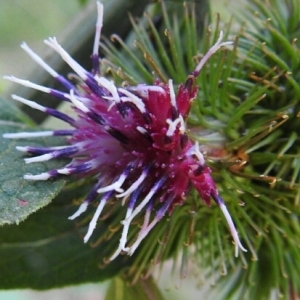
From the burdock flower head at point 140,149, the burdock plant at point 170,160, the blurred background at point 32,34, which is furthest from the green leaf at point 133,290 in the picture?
the blurred background at point 32,34

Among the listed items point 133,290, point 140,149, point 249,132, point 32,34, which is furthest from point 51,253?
point 32,34

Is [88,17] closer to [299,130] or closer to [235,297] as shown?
[299,130]

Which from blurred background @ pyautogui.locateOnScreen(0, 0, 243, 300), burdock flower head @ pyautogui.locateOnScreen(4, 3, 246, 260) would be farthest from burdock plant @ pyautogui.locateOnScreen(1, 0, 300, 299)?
blurred background @ pyautogui.locateOnScreen(0, 0, 243, 300)

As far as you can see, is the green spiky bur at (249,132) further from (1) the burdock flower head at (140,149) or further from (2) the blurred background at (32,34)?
(2) the blurred background at (32,34)

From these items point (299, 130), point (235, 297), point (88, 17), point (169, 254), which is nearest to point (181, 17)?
point (88, 17)

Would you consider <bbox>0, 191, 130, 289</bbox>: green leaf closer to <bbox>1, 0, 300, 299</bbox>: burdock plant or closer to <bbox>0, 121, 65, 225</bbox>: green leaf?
<bbox>1, 0, 300, 299</bbox>: burdock plant
